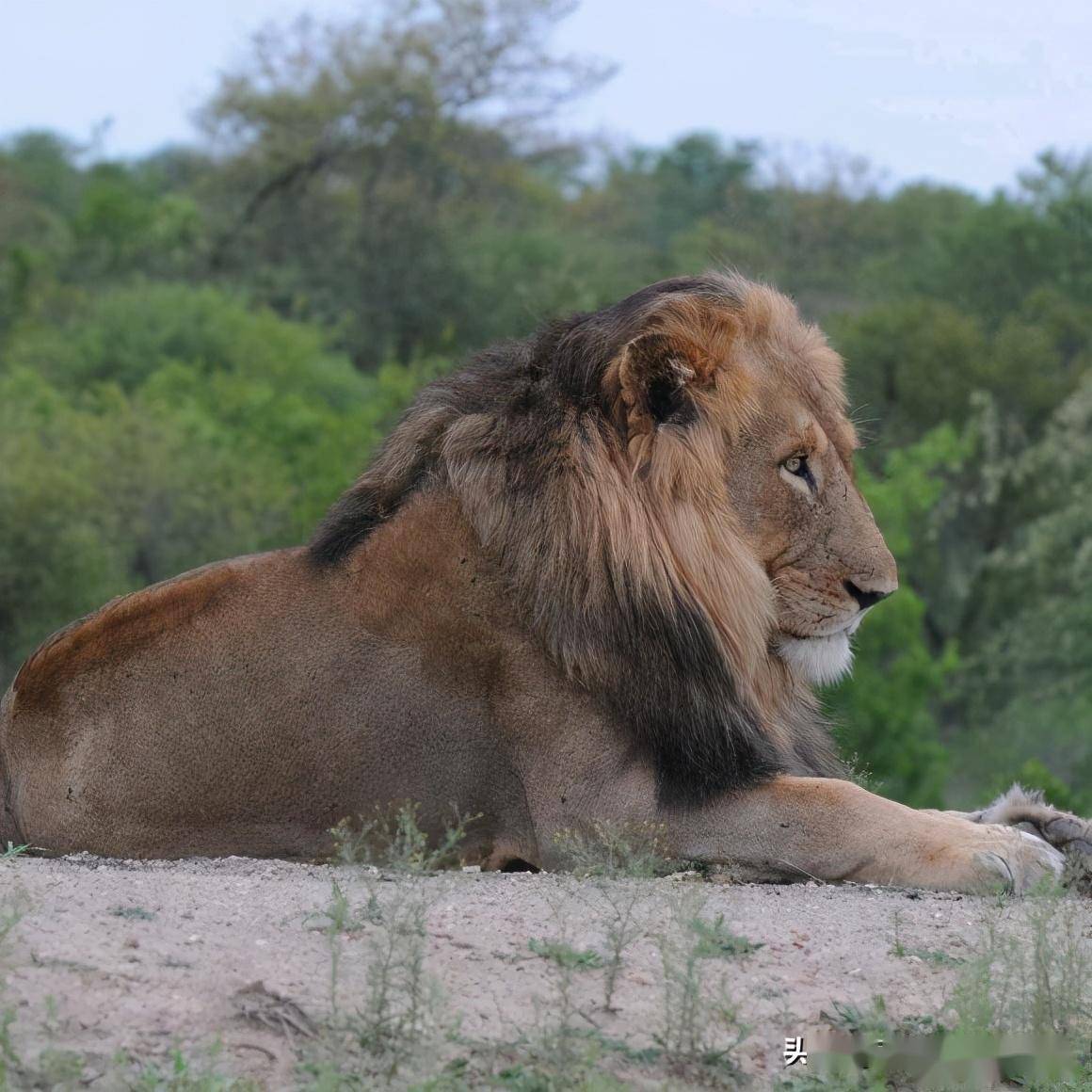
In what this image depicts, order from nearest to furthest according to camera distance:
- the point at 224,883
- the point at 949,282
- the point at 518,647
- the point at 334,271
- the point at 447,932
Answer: the point at 447,932 → the point at 224,883 → the point at 518,647 → the point at 949,282 → the point at 334,271

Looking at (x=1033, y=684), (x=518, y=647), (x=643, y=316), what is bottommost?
(x=1033, y=684)

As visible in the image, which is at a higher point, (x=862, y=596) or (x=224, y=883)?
(x=862, y=596)

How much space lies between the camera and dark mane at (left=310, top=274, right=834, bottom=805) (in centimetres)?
477

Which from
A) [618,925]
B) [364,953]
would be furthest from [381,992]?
[618,925]

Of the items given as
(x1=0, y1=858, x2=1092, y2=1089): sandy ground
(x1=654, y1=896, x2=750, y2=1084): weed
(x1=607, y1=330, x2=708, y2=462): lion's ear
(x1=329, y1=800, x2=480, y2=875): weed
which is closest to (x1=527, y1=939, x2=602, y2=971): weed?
(x1=0, y1=858, x2=1092, y2=1089): sandy ground

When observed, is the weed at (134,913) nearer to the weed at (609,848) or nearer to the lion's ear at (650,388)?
the weed at (609,848)

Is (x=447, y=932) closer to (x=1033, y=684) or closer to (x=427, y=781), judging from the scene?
(x=427, y=781)

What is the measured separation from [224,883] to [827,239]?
110 feet

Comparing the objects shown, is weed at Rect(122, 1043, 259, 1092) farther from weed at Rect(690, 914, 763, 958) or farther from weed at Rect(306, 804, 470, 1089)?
weed at Rect(690, 914, 763, 958)

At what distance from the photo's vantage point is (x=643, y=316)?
4.98m

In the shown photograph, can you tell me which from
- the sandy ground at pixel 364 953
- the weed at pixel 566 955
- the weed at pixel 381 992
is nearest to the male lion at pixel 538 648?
the sandy ground at pixel 364 953

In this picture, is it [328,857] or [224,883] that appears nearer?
[224,883]

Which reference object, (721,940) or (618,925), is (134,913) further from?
(721,940)

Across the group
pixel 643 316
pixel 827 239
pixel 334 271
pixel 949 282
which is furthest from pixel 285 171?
pixel 643 316
